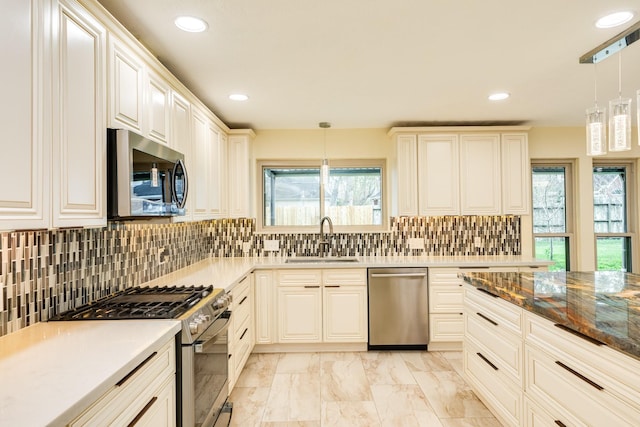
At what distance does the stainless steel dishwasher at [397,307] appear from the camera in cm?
362

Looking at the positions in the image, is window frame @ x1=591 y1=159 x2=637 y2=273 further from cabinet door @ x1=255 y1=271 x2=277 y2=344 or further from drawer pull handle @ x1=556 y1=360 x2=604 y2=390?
cabinet door @ x1=255 y1=271 x2=277 y2=344

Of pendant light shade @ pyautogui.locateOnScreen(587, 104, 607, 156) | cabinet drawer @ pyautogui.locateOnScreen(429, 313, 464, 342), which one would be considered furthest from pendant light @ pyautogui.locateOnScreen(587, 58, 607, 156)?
cabinet drawer @ pyautogui.locateOnScreen(429, 313, 464, 342)

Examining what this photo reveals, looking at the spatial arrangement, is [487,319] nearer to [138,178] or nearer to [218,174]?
[138,178]

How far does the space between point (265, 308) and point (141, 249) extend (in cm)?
142

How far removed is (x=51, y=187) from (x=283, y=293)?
257 cm

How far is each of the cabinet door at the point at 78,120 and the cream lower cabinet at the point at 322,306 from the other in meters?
2.23

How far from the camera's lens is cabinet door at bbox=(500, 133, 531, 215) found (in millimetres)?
3938

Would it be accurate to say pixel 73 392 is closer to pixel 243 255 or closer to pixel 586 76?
pixel 243 255

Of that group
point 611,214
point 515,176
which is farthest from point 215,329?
point 611,214

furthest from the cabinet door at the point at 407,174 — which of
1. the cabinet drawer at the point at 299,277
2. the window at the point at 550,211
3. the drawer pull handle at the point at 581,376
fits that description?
the drawer pull handle at the point at 581,376

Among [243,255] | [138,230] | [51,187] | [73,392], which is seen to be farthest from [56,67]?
[243,255]

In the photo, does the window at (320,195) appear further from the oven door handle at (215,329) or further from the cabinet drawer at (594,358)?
the cabinet drawer at (594,358)

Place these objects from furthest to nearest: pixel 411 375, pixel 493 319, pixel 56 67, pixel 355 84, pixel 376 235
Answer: pixel 376 235 → pixel 411 375 → pixel 355 84 → pixel 493 319 → pixel 56 67

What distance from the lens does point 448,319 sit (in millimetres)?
3654
